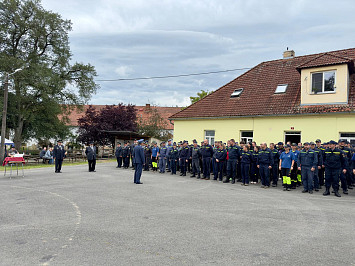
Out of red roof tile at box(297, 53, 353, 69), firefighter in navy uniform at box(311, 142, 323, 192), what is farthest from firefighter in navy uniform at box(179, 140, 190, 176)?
red roof tile at box(297, 53, 353, 69)

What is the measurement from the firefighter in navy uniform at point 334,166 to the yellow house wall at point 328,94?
6912 mm

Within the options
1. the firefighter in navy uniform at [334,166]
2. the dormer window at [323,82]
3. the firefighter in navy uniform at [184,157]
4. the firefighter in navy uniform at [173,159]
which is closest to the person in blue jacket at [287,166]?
the firefighter in navy uniform at [334,166]

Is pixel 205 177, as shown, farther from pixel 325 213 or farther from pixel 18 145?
pixel 18 145

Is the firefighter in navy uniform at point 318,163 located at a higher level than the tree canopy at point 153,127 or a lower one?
lower

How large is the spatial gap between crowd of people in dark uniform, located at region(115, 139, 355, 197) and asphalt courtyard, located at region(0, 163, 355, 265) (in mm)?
1787

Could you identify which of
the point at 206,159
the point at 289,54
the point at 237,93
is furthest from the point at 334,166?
the point at 289,54

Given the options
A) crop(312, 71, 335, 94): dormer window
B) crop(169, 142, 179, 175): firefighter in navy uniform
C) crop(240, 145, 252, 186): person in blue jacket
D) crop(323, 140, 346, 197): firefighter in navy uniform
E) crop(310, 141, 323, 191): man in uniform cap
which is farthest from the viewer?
crop(169, 142, 179, 175): firefighter in navy uniform

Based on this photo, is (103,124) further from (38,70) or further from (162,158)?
(162,158)

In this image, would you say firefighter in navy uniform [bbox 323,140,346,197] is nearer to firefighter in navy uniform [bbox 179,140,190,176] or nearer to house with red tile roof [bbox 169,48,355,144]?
house with red tile roof [bbox 169,48,355,144]

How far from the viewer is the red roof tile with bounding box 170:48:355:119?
1866 cm

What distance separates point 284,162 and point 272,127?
24.0ft

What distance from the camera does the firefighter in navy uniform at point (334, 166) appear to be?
11.6m

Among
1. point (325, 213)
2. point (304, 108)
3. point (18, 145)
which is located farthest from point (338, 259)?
point (18, 145)

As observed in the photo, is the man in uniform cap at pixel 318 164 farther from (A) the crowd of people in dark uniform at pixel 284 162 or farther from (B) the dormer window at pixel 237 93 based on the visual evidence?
(B) the dormer window at pixel 237 93
